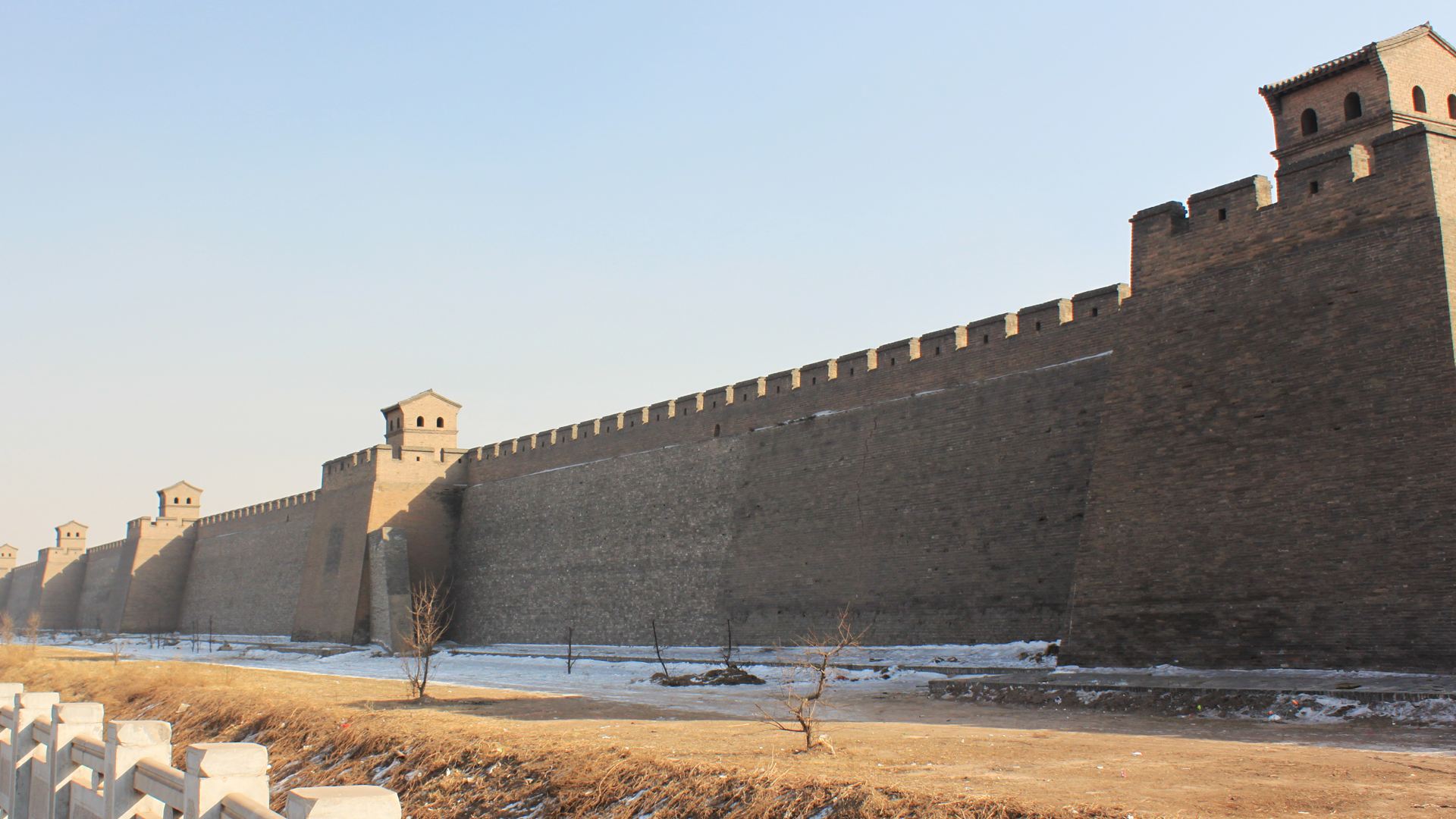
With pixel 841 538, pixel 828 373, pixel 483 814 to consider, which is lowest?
pixel 483 814

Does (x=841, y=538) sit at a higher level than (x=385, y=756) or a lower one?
higher

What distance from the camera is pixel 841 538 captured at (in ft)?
65.6

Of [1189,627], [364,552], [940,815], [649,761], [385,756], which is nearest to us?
[940,815]

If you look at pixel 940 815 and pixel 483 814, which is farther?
pixel 483 814

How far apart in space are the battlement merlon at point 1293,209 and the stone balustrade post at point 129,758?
1153 cm

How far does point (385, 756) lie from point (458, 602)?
71.5 feet

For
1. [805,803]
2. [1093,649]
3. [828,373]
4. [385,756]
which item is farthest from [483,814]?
[828,373]

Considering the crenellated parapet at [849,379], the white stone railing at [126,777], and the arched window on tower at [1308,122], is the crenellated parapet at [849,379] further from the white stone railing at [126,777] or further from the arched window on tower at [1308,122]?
the white stone railing at [126,777]

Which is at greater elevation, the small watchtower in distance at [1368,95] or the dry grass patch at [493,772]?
the small watchtower in distance at [1368,95]

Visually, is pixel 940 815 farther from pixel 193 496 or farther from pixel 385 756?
pixel 193 496

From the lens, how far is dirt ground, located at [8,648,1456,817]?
5938 mm

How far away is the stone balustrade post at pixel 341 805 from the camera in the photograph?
3.70 meters

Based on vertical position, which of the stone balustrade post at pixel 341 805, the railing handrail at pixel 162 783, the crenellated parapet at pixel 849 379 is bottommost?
the railing handrail at pixel 162 783

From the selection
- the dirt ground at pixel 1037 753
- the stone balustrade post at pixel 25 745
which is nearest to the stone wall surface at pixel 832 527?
the dirt ground at pixel 1037 753
